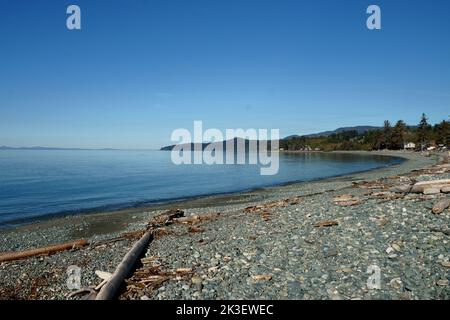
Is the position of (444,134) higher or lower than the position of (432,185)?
higher

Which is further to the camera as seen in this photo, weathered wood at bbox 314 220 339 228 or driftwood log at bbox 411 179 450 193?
driftwood log at bbox 411 179 450 193

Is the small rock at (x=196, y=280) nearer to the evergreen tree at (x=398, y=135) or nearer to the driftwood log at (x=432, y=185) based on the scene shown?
the driftwood log at (x=432, y=185)

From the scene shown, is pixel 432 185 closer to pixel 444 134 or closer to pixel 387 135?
pixel 444 134

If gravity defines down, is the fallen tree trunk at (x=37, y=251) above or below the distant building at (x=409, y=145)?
below

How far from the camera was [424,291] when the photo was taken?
7.33 m

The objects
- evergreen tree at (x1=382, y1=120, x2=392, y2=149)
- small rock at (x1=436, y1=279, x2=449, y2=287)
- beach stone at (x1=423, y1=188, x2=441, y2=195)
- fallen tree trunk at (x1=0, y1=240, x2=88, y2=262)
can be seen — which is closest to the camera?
small rock at (x1=436, y1=279, x2=449, y2=287)

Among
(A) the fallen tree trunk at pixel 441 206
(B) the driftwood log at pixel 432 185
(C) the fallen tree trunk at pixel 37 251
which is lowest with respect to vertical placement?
(C) the fallen tree trunk at pixel 37 251

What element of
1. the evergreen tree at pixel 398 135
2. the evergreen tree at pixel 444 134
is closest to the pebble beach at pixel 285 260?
the evergreen tree at pixel 444 134

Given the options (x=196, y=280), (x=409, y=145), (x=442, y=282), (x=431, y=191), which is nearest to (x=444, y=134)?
(x=409, y=145)

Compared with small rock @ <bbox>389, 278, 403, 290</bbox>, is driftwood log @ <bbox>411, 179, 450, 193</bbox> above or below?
above

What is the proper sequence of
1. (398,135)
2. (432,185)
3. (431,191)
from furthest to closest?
(398,135) → (432,185) → (431,191)

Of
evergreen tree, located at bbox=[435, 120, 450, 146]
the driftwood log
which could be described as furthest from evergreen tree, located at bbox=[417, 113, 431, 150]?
the driftwood log

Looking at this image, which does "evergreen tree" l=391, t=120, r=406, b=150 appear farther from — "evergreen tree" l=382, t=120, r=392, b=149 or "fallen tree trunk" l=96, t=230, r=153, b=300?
"fallen tree trunk" l=96, t=230, r=153, b=300
